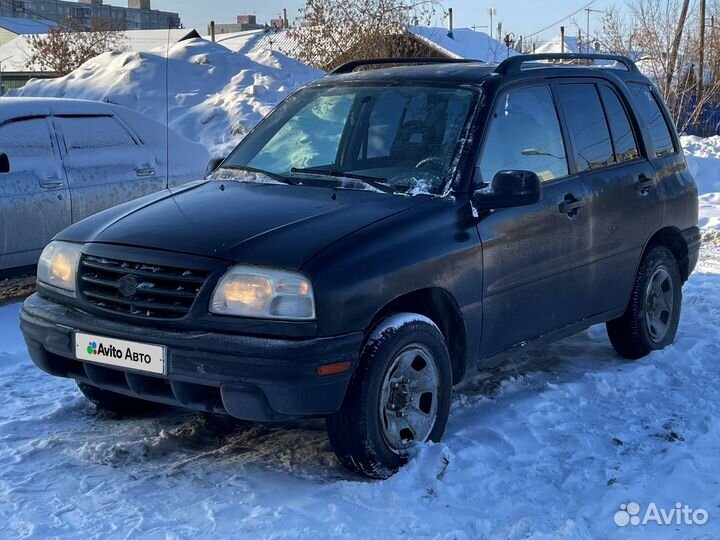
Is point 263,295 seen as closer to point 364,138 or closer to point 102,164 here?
point 364,138

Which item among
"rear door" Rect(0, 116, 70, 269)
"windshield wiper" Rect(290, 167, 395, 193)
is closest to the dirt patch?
"rear door" Rect(0, 116, 70, 269)

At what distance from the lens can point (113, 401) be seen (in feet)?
16.2

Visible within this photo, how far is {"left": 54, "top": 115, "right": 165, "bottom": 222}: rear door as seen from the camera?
7789 mm

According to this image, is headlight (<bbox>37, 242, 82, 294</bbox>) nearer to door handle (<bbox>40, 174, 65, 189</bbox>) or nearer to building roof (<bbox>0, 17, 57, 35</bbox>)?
door handle (<bbox>40, 174, 65, 189</bbox>)

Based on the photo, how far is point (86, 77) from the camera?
20.9m

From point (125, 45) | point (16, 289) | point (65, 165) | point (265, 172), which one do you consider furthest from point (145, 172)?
point (125, 45)

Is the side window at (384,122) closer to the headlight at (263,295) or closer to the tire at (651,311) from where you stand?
the headlight at (263,295)

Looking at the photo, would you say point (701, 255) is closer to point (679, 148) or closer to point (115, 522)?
point (679, 148)

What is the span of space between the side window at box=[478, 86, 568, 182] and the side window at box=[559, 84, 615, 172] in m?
0.15

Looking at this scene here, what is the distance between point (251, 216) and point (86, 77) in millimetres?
17969

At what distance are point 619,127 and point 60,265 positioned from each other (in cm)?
341

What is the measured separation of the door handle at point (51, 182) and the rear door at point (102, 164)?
10cm

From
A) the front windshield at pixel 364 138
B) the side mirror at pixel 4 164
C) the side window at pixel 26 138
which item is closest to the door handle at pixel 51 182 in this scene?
the side window at pixel 26 138

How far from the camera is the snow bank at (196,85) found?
17938 mm
